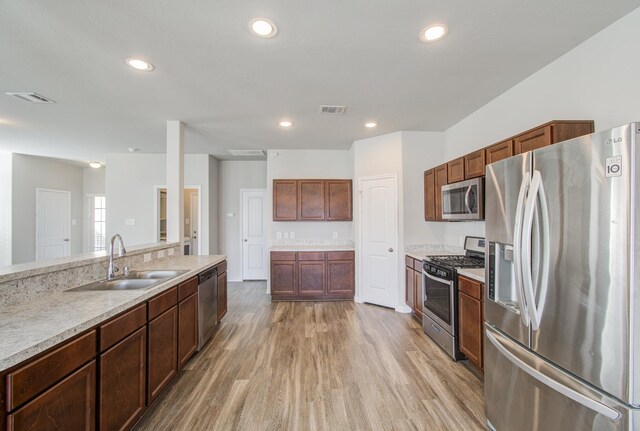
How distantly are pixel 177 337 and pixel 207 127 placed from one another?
2899 millimetres

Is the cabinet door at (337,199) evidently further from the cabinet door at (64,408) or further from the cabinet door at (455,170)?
the cabinet door at (64,408)

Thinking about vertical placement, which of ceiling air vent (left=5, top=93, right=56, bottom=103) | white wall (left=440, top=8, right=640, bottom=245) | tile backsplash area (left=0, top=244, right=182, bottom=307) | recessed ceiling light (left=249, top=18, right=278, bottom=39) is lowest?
tile backsplash area (left=0, top=244, right=182, bottom=307)

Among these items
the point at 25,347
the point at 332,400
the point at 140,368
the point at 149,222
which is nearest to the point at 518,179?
the point at 332,400

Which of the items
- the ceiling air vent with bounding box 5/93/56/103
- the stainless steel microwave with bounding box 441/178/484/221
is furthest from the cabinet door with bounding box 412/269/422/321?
the ceiling air vent with bounding box 5/93/56/103

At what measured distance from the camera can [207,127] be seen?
393 cm

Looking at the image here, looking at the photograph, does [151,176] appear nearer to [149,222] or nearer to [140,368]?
[149,222]

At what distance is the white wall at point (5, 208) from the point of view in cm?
547

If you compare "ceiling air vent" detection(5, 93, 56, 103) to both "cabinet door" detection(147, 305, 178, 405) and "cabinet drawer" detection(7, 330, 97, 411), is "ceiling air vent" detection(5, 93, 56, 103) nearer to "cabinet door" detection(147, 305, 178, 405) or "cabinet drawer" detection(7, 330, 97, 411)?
"cabinet door" detection(147, 305, 178, 405)

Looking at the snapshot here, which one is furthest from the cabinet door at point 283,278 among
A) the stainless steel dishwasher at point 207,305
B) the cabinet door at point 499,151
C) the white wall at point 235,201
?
the cabinet door at point 499,151

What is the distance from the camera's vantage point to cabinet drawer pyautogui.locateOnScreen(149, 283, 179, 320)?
6.37 feet

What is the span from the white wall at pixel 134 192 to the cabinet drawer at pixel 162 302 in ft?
11.6

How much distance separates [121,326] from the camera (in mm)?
1607

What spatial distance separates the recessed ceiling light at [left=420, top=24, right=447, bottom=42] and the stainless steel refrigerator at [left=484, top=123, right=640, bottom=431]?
1057 millimetres

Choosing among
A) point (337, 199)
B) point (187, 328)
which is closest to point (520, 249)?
point (187, 328)
